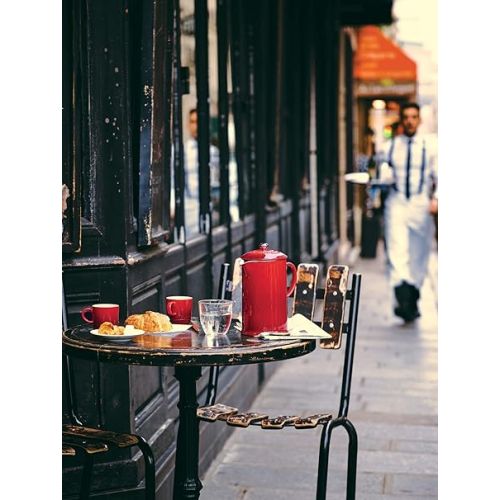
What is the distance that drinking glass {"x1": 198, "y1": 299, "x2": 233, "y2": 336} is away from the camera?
11.9 ft

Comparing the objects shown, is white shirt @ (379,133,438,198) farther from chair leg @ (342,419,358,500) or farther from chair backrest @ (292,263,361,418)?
chair leg @ (342,419,358,500)

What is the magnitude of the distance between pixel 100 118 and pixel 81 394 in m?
1.06

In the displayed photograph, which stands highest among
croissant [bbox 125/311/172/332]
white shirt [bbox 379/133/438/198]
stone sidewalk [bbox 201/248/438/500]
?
white shirt [bbox 379/133/438/198]

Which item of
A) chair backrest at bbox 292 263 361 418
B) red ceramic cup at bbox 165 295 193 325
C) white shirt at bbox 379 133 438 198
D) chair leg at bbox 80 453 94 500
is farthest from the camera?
white shirt at bbox 379 133 438 198

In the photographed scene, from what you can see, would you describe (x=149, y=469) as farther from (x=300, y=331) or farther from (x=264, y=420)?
(x=300, y=331)

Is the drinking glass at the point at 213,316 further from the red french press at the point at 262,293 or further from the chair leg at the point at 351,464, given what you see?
the chair leg at the point at 351,464

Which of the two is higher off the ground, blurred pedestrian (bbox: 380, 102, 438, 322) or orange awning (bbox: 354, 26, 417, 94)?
orange awning (bbox: 354, 26, 417, 94)

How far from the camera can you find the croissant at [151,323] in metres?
3.69

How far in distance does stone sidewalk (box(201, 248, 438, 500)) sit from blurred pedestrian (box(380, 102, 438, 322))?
0.63m

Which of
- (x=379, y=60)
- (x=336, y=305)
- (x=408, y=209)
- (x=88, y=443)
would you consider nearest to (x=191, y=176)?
(x=336, y=305)

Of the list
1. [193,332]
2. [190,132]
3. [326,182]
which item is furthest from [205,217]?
[326,182]

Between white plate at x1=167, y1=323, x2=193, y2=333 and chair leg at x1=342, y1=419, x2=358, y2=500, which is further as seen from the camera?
chair leg at x1=342, y1=419, x2=358, y2=500

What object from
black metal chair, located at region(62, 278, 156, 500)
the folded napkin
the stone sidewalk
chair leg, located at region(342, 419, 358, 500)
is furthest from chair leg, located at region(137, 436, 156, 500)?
the stone sidewalk
